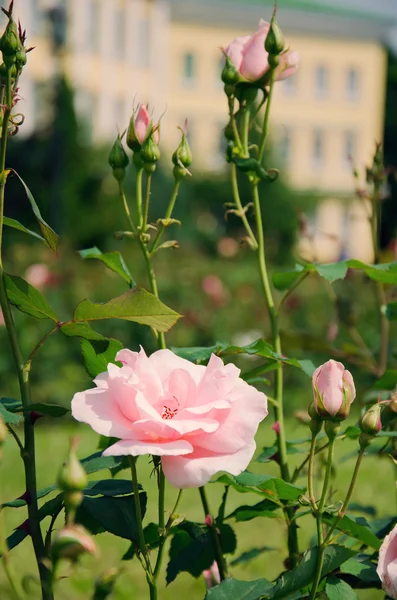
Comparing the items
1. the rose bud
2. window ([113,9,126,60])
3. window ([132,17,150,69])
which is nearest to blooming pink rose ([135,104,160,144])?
the rose bud

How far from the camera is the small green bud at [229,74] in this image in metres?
0.84

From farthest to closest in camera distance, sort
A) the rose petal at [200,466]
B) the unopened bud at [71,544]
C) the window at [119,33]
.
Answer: the window at [119,33] → the rose petal at [200,466] → the unopened bud at [71,544]

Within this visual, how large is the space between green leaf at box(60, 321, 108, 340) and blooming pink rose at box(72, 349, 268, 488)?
0.20 feet

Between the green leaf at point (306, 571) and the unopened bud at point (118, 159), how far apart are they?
1.19 feet

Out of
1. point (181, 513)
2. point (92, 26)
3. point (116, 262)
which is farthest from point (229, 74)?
point (92, 26)

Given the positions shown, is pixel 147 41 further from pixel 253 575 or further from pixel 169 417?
pixel 169 417

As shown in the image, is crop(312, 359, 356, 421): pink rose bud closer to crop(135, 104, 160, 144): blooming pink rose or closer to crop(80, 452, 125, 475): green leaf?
crop(80, 452, 125, 475): green leaf

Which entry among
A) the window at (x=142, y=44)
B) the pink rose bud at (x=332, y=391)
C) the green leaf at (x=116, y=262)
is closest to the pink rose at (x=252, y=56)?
the green leaf at (x=116, y=262)

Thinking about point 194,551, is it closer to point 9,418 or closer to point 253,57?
point 9,418

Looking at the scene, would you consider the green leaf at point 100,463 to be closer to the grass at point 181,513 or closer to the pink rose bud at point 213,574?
the pink rose bud at point 213,574

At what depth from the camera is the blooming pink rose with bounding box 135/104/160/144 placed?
2.59 feet

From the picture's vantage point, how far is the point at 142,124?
79cm

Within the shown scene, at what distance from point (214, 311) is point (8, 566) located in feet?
15.2

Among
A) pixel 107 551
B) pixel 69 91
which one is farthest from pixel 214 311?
pixel 69 91
